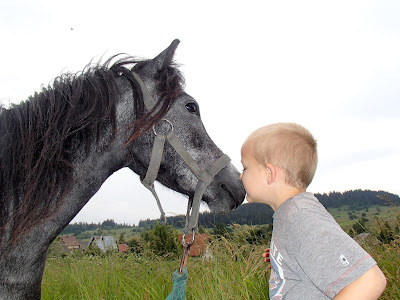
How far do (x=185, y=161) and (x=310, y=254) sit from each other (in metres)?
1.34

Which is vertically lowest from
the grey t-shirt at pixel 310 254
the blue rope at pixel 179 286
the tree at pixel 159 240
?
the tree at pixel 159 240

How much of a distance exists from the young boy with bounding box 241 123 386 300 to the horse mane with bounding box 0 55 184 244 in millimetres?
1107

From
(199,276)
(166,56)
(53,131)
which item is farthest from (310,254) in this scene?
(199,276)

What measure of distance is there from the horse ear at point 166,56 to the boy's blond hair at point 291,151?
1.37 metres

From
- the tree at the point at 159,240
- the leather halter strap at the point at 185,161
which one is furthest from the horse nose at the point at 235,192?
the tree at the point at 159,240

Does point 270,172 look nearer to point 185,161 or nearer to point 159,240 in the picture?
point 185,161

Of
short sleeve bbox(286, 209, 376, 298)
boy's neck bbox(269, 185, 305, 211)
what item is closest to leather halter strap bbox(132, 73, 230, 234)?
boy's neck bbox(269, 185, 305, 211)

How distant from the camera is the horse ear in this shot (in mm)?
2478

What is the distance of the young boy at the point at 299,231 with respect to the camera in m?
1.02

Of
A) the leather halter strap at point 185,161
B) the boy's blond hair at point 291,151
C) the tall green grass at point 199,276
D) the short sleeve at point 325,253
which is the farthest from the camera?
the tall green grass at point 199,276

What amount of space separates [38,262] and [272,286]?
4.58ft

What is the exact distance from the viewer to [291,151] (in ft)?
4.27

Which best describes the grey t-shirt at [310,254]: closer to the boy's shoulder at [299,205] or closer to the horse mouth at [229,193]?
the boy's shoulder at [299,205]

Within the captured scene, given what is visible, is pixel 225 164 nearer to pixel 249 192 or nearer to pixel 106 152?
pixel 106 152
